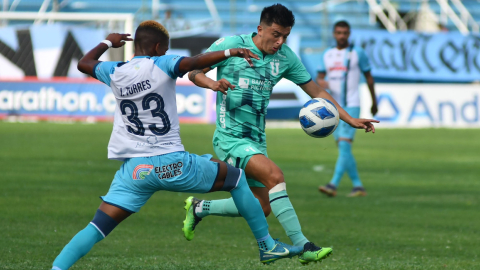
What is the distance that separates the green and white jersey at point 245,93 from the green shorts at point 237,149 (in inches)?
2.1

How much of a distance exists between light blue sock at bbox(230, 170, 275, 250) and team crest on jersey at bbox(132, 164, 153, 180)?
2.37ft

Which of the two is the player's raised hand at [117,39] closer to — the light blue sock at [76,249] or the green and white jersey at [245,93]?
the green and white jersey at [245,93]

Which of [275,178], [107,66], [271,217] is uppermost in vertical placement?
[107,66]

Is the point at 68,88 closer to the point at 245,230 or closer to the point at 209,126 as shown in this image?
the point at 209,126

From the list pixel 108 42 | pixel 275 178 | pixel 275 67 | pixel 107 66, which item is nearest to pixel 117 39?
pixel 108 42

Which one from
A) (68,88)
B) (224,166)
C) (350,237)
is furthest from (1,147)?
(224,166)

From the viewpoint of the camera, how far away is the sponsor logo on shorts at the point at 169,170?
482 centimetres

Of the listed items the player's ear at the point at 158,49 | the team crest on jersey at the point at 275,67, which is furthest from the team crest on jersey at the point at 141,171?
the team crest on jersey at the point at 275,67

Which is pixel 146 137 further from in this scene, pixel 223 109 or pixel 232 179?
pixel 223 109

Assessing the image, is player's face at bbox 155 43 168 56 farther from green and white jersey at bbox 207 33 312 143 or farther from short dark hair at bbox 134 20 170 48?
green and white jersey at bbox 207 33 312 143

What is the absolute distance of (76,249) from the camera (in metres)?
4.61

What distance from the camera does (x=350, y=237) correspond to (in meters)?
7.45

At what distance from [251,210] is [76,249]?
1.36 m

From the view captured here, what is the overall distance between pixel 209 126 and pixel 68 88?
5.28 meters
